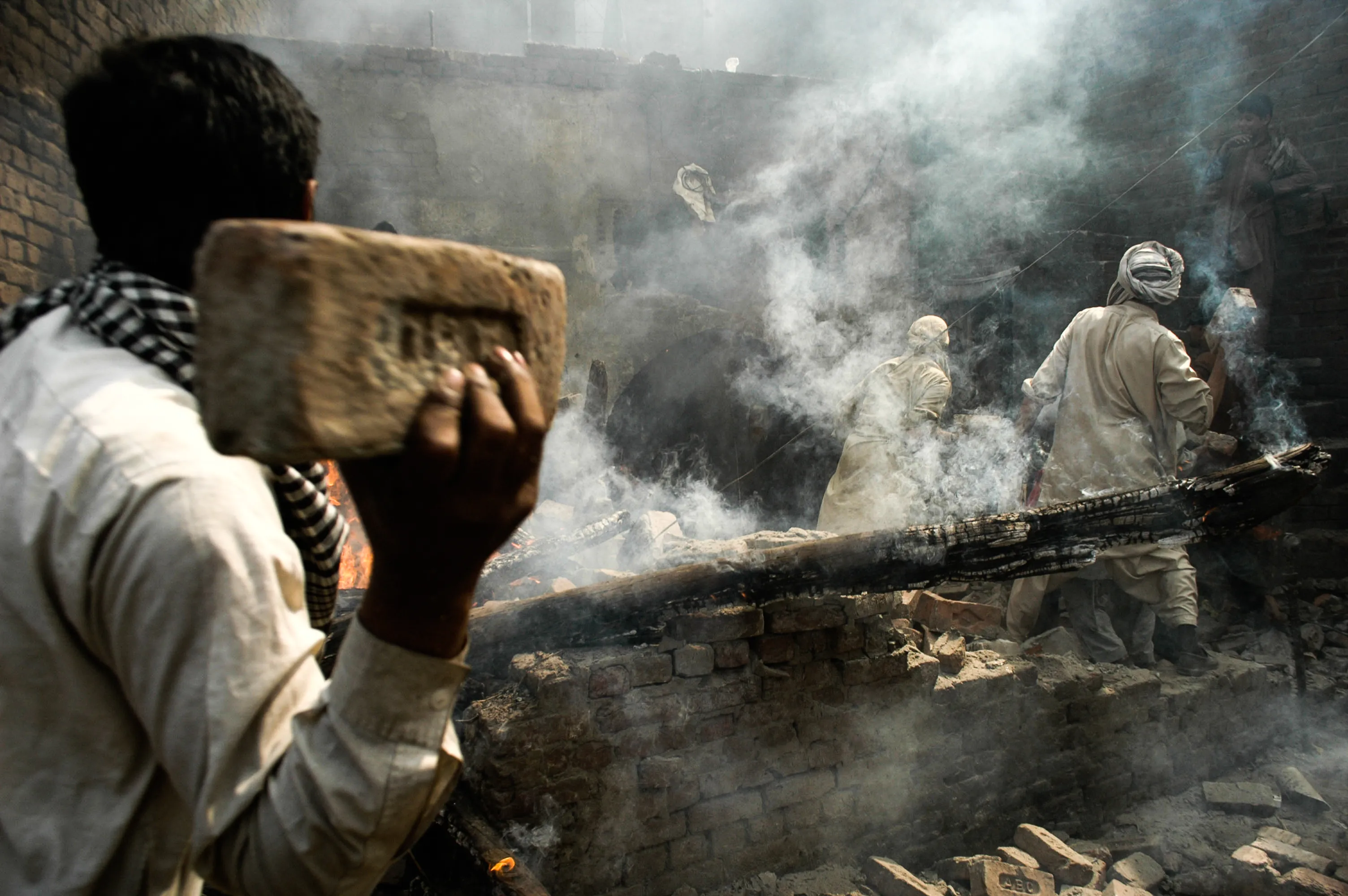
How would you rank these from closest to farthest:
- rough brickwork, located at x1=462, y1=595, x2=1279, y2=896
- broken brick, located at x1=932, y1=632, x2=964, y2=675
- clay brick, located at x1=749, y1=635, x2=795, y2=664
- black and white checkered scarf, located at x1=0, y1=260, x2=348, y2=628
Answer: black and white checkered scarf, located at x1=0, y1=260, x2=348, y2=628 < rough brickwork, located at x1=462, y1=595, x2=1279, y2=896 < clay brick, located at x1=749, y1=635, x2=795, y2=664 < broken brick, located at x1=932, y1=632, x2=964, y2=675

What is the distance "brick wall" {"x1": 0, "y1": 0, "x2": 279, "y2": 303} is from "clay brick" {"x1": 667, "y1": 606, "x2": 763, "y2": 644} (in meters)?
5.44

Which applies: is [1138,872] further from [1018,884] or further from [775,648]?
[775,648]

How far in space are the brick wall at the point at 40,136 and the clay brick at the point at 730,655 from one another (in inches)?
221

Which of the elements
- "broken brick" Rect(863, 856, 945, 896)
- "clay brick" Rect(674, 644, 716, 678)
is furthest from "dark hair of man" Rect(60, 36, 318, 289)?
"broken brick" Rect(863, 856, 945, 896)

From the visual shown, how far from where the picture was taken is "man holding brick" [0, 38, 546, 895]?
799 mm

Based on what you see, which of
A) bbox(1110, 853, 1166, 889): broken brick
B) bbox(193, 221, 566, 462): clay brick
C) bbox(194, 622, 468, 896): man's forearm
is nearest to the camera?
bbox(193, 221, 566, 462): clay brick

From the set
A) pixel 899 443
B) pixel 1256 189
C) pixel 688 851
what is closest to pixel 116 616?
pixel 688 851

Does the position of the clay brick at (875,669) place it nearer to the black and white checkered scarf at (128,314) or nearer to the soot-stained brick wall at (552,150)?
the black and white checkered scarf at (128,314)

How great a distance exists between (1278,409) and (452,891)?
10.1 metres

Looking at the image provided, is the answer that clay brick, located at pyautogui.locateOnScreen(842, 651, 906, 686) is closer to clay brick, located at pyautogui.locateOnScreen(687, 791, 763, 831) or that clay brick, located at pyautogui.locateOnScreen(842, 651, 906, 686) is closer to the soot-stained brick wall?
clay brick, located at pyautogui.locateOnScreen(687, 791, 763, 831)

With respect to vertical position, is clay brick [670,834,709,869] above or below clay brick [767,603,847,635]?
below

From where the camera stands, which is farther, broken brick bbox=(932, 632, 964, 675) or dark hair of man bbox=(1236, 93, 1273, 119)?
dark hair of man bbox=(1236, 93, 1273, 119)

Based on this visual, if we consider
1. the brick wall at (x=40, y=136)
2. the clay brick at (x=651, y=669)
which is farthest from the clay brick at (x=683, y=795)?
the brick wall at (x=40, y=136)

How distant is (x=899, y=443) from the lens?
7.05 m
